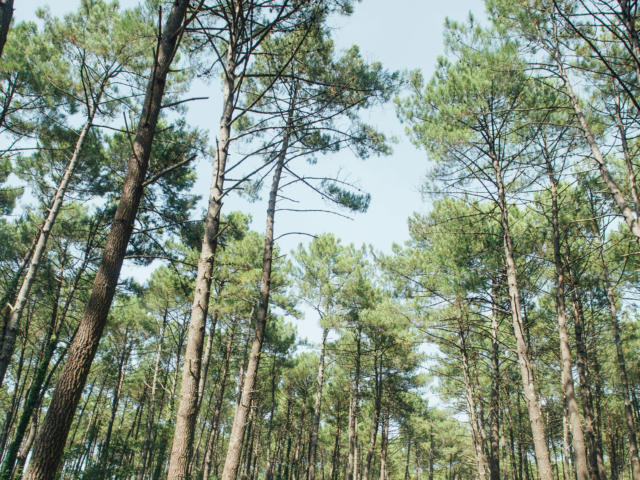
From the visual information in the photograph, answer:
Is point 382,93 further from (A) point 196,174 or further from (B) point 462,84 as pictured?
(A) point 196,174

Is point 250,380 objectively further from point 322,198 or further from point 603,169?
point 603,169

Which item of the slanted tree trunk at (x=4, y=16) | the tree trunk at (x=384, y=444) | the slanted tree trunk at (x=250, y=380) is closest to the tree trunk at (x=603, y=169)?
the slanted tree trunk at (x=250, y=380)

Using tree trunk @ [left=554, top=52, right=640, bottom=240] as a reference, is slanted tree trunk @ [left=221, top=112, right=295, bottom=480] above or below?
below

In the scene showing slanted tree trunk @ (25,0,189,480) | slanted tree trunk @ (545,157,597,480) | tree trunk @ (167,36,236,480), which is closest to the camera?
slanted tree trunk @ (25,0,189,480)

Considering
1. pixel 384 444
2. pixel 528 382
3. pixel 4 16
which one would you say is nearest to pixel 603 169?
pixel 528 382

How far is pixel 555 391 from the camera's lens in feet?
58.0

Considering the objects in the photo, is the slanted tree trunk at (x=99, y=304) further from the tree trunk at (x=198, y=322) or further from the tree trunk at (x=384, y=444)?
the tree trunk at (x=384, y=444)

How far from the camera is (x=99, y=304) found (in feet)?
8.73

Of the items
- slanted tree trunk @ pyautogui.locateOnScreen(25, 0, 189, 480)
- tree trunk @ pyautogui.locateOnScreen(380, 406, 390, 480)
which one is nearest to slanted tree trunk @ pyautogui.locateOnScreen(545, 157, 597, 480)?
slanted tree trunk @ pyautogui.locateOnScreen(25, 0, 189, 480)

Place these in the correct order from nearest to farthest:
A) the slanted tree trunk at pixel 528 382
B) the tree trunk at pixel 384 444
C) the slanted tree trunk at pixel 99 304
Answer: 1. the slanted tree trunk at pixel 99 304
2. the slanted tree trunk at pixel 528 382
3. the tree trunk at pixel 384 444

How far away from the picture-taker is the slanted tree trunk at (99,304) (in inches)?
89.6

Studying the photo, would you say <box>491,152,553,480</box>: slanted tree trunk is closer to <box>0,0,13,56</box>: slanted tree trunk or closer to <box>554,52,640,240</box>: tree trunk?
<box>554,52,640,240</box>: tree trunk

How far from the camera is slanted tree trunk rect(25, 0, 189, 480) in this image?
2.28 m

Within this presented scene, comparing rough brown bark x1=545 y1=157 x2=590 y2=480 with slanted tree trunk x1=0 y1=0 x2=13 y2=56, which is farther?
rough brown bark x1=545 y1=157 x2=590 y2=480
